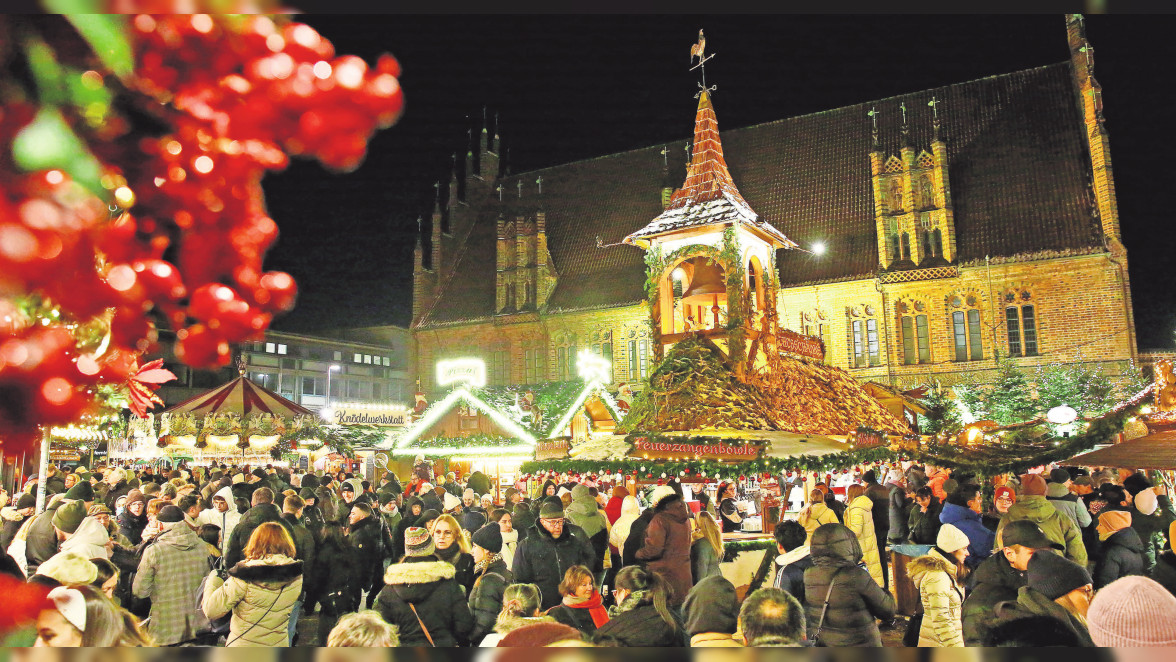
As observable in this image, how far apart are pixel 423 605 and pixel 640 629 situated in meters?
1.54

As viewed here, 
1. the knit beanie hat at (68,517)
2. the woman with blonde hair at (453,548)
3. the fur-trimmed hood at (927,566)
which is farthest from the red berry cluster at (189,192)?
the knit beanie hat at (68,517)

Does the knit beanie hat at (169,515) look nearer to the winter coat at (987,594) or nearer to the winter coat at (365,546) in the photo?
the winter coat at (365,546)

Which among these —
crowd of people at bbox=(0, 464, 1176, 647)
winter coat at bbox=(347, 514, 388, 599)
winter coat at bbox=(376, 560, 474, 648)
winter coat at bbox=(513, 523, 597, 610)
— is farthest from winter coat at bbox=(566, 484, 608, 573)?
winter coat at bbox=(376, 560, 474, 648)

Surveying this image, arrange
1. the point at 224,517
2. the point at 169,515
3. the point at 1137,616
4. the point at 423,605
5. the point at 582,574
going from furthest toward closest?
the point at 224,517 < the point at 169,515 < the point at 582,574 < the point at 423,605 < the point at 1137,616

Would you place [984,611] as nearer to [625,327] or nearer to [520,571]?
[520,571]

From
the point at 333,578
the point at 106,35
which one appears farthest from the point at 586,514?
the point at 106,35

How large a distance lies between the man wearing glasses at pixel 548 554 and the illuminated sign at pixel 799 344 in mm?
6833

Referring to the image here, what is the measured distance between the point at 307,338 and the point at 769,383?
4425cm

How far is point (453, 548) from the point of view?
6.60 m

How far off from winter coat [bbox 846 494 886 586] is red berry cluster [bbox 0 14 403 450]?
7.98m

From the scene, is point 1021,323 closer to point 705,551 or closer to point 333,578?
point 705,551

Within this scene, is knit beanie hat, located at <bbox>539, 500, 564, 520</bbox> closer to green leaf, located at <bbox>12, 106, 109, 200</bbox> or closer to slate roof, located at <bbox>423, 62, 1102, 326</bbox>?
green leaf, located at <bbox>12, 106, 109, 200</bbox>

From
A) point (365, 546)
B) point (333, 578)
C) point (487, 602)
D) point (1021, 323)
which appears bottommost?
point (333, 578)

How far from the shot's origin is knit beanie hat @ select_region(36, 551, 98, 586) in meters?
4.01
